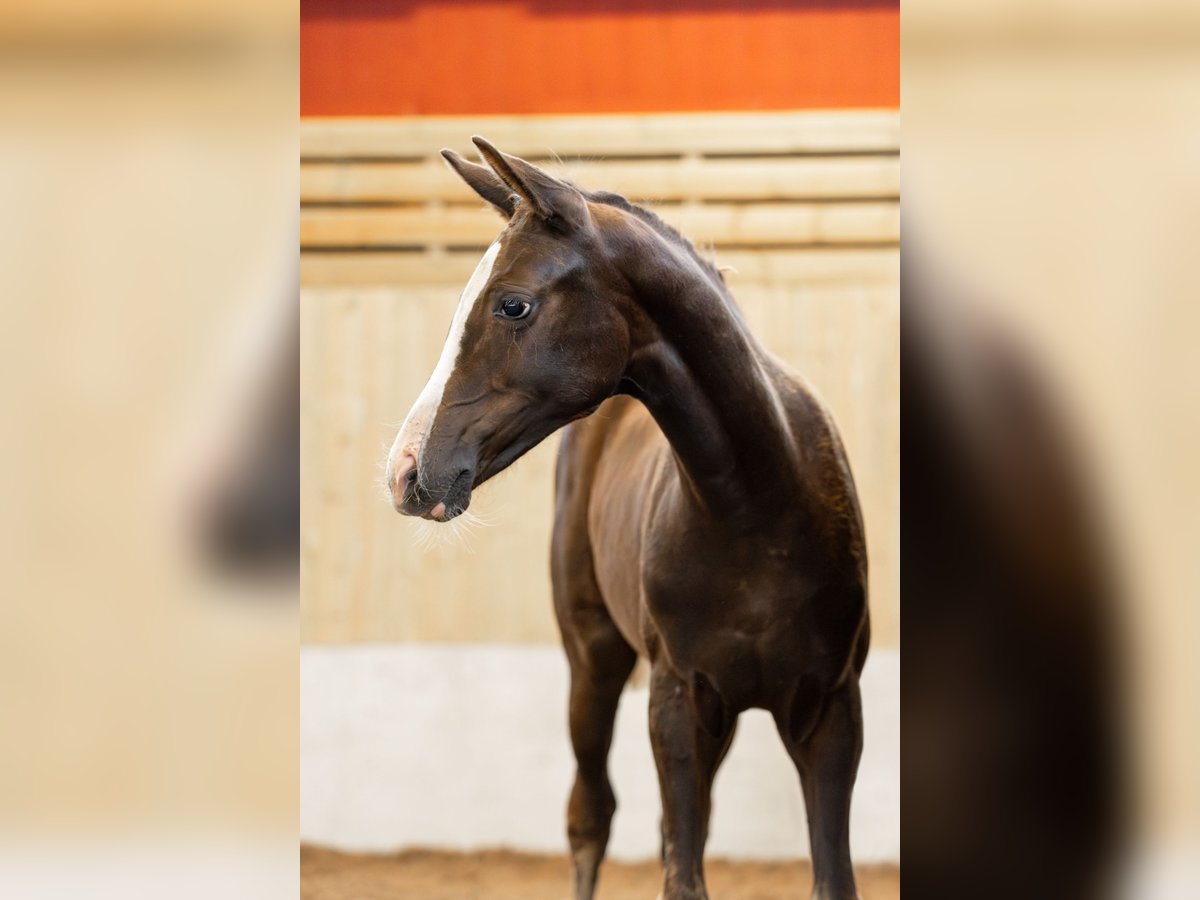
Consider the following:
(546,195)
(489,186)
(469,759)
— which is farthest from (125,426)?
(469,759)

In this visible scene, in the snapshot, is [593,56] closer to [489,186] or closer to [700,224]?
[700,224]

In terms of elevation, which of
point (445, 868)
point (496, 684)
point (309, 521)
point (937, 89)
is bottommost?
point (445, 868)

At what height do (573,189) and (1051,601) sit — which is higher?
(573,189)

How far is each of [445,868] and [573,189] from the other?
2594 millimetres

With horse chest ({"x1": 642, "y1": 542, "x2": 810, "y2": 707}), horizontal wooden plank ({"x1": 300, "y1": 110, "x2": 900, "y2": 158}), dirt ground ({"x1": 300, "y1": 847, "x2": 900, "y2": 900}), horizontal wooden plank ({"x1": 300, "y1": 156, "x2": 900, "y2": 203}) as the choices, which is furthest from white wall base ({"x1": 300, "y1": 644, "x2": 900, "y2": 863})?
horse chest ({"x1": 642, "y1": 542, "x2": 810, "y2": 707})

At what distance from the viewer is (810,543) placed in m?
1.98

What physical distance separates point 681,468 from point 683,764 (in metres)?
0.55

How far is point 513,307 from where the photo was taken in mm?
1652

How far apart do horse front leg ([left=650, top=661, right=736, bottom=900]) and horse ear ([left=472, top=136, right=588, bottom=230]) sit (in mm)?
878

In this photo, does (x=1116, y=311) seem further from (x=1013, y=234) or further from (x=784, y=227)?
(x=784, y=227)

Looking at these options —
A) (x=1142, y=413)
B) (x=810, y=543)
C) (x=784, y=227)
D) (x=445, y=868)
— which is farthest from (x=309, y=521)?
(x=1142, y=413)

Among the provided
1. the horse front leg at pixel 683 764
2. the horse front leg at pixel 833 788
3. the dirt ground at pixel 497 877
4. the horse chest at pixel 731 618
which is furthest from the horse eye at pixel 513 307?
the dirt ground at pixel 497 877

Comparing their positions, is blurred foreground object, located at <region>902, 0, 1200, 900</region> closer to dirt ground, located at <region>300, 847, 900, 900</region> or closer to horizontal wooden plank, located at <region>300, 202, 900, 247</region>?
horizontal wooden plank, located at <region>300, 202, 900, 247</region>

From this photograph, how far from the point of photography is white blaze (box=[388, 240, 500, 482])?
1609mm
